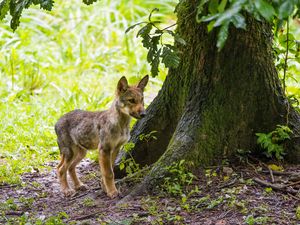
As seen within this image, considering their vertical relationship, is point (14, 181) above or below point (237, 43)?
below

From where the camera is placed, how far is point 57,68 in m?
11.9

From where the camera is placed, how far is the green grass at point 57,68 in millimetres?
8773

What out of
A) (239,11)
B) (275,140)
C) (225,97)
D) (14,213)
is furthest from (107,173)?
(239,11)

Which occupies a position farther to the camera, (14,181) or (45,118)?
(45,118)

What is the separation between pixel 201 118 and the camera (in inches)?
239

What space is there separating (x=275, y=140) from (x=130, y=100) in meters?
1.59

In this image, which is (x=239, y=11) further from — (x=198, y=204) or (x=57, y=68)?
(x=57, y=68)

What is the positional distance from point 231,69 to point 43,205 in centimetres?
241

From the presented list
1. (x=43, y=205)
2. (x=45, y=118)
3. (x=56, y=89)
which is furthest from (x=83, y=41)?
(x=43, y=205)

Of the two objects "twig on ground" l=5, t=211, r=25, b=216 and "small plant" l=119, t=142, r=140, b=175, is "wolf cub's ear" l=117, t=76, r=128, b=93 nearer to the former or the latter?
"small plant" l=119, t=142, r=140, b=175

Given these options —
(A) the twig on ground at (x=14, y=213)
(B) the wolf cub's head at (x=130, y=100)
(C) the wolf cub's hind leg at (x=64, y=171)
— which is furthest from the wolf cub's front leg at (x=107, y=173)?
(A) the twig on ground at (x=14, y=213)

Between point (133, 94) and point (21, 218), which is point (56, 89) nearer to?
point (133, 94)

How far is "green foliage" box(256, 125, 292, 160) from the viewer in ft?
19.7

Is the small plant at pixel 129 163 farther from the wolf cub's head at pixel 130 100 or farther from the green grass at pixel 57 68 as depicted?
the green grass at pixel 57 68
